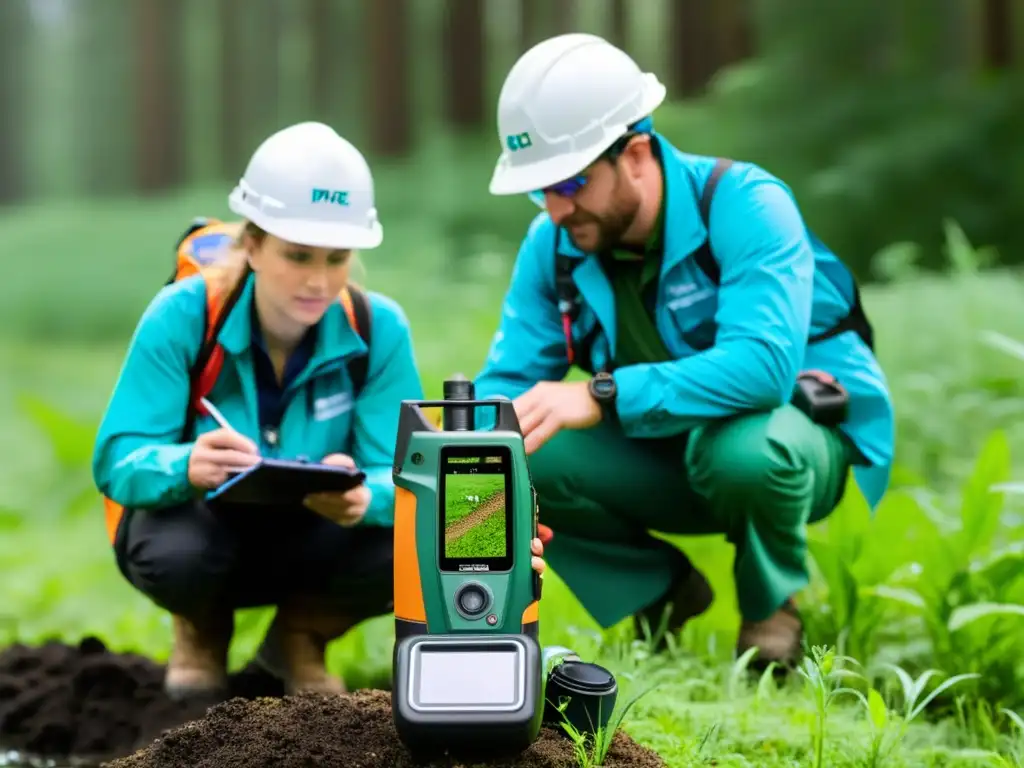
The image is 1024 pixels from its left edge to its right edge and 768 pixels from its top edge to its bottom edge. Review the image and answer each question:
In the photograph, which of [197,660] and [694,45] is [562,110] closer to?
[197,660]

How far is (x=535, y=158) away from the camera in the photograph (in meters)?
3.53

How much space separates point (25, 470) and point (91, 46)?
28.2 metres

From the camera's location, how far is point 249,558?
11.8ft

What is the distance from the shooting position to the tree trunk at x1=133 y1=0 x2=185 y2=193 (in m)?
21.5

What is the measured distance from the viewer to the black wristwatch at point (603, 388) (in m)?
3.43

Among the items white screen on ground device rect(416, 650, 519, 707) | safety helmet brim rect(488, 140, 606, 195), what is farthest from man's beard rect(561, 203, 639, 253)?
white screen on ground device rect(416, 650, 519, 707)

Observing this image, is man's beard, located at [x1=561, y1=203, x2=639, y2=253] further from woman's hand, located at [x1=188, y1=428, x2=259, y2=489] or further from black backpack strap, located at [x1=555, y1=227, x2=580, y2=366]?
woman's hand, located at [x1=188, y1=428, x2=259, y2=489]

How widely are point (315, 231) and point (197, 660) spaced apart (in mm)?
1377

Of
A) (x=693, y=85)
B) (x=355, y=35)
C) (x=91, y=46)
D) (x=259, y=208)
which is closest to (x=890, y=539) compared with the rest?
(x=259, y=208)

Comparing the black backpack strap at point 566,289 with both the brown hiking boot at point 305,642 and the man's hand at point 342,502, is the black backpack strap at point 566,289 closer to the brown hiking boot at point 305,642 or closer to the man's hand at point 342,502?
the man's hand at point 342,502

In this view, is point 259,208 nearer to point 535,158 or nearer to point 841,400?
point 535,158

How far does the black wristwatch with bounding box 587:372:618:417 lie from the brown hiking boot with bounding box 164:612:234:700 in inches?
51.9

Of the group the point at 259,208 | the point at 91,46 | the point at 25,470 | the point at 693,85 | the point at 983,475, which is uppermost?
the point at 91,46

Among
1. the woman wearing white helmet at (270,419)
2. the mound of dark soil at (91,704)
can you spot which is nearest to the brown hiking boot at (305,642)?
the woman wearing white helmet at (270,419)
